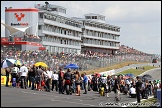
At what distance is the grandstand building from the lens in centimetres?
8275

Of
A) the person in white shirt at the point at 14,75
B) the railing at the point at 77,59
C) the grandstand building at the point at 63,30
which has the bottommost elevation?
the person in white shirt at the point at 14,75

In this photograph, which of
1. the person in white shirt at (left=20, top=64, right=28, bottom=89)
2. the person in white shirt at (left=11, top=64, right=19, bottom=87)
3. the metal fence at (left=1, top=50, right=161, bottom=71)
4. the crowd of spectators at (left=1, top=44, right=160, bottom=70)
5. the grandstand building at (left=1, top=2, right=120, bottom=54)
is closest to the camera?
the person in white shirt at (left=20, top=64, right=28, bottom=89)

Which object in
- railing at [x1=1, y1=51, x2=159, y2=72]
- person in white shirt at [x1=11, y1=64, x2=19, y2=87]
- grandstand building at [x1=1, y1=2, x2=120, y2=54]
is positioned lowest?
person in white shirt at [x1=11, y1=64, x2=19, y2=87]

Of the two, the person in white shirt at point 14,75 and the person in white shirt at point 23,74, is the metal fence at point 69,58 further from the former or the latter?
the person in white shirt at point 23,74

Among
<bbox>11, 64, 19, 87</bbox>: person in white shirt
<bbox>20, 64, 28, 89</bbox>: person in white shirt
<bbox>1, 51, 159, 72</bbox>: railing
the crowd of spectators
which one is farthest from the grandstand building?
<bbox>20, 64, 28, 89</bbox>: person in white shirt

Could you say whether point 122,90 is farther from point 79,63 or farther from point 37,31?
point 37,31

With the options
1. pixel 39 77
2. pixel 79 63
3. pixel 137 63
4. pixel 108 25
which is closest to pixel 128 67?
pixel 137 63

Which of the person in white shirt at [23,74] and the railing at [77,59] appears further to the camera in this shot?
the railing at [77,59]

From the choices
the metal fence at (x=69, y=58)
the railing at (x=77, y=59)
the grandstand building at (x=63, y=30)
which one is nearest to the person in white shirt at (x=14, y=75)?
the metal fence at (x=69, y=58)

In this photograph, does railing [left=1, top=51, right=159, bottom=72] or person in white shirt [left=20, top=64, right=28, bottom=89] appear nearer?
person in white shirt [left=20, top=64, right=28, bottom=89]

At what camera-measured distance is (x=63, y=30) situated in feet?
325

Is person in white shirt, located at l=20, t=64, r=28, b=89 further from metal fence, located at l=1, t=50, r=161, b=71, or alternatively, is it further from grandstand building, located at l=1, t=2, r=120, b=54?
grandstand building, located at l=1, t=2, r=120, b=54

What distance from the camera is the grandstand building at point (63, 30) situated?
82750 millimetres

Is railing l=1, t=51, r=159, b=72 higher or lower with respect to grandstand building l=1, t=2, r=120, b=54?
lower
